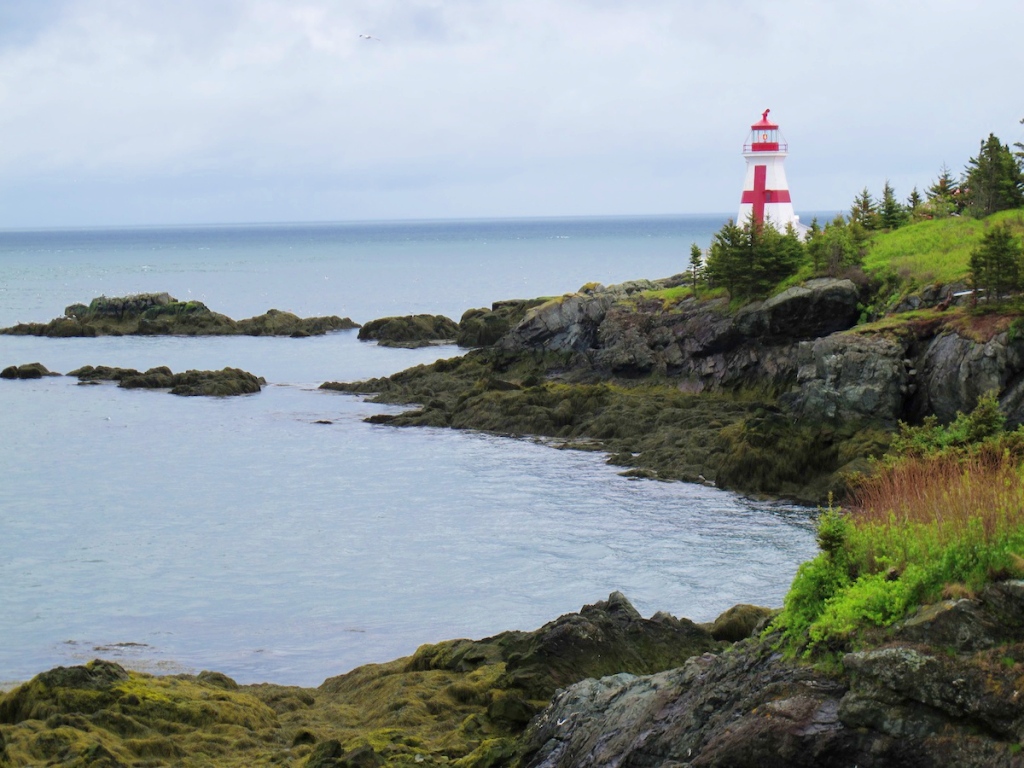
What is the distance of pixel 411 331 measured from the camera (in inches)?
2307

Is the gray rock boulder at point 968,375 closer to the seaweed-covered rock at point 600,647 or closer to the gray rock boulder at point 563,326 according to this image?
the seaweed-covered rock at point 600,647

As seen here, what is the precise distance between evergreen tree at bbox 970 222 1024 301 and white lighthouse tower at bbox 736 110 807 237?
1614 cm

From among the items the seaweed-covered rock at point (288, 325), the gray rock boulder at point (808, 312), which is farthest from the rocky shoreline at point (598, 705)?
the seaweed-covered rock at point (288, 325)

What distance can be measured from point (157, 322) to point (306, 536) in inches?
1748

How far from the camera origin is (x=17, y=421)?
1443 inches

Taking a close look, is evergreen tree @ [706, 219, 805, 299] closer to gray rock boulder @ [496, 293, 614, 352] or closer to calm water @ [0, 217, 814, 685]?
gray rock boulder @ [496, 293, 614, 352]

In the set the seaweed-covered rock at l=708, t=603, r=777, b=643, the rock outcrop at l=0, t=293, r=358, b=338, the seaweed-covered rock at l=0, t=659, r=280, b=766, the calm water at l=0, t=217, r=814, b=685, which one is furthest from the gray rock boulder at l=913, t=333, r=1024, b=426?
the rock outcrop at l=0, t=293, r=358, b=338

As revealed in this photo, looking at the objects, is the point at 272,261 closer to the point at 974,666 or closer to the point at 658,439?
the point at 658,439

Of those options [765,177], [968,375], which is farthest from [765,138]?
[968,375]

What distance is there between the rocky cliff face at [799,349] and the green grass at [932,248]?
1549 mm

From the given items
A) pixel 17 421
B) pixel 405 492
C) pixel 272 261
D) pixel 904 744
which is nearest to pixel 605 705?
pixel 904 744

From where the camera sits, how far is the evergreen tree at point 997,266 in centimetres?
2598

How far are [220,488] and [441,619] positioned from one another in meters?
11.4

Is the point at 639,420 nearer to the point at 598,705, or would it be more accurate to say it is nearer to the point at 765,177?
the point at 765,177
